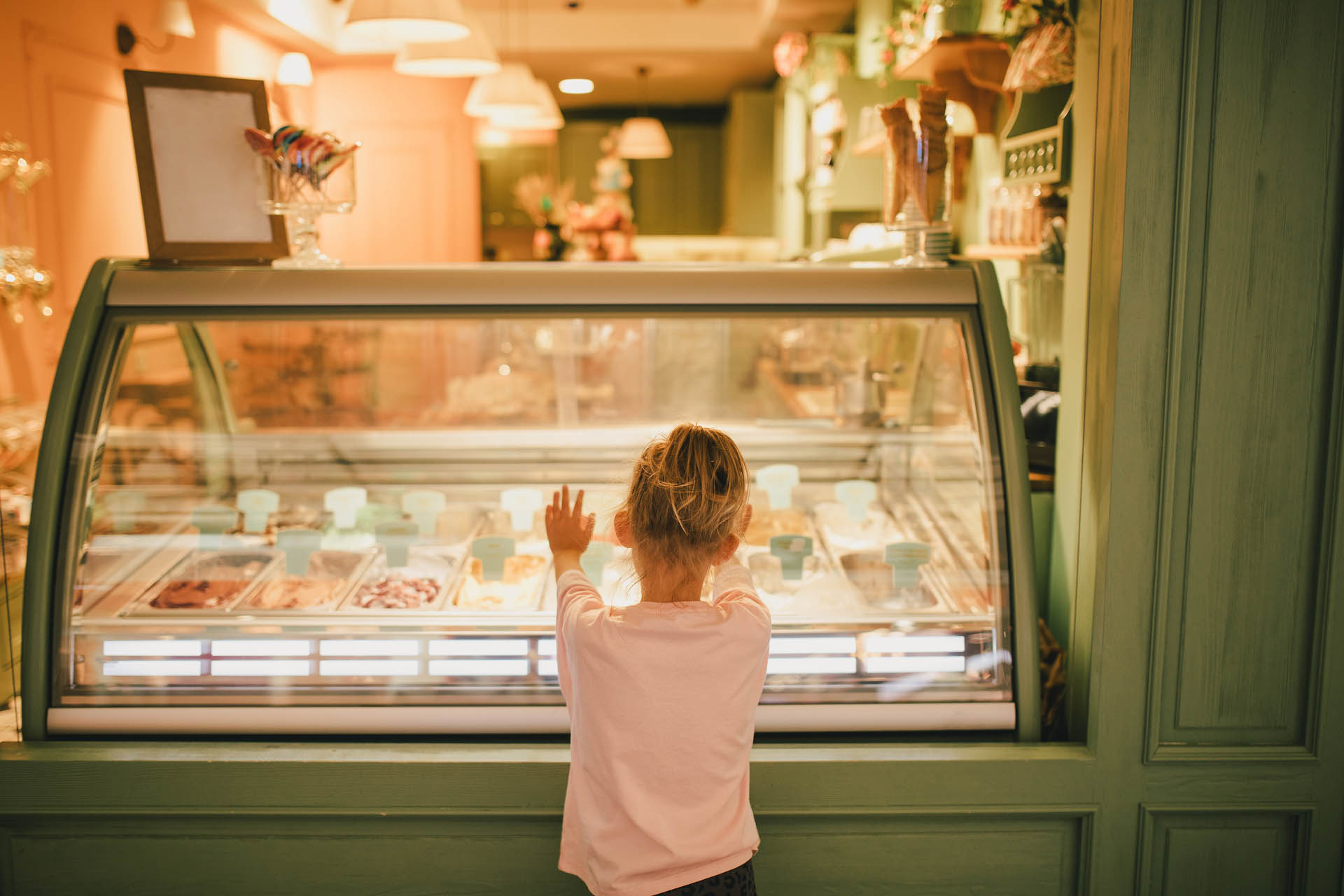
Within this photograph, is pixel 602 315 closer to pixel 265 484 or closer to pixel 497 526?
pixel 497 526

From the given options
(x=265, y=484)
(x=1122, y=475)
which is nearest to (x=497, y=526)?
(x=265, y=484)

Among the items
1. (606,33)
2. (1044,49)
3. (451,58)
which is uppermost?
(606,33)

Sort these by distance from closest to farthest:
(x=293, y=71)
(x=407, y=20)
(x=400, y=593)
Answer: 1. (x=400, y=593)
2. (x=407, y=20)
3. (x=293, y=71)

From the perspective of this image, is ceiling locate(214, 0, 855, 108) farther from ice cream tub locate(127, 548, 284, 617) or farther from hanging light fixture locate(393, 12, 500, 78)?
ice cream tub locate(127, 548, 284, 617)

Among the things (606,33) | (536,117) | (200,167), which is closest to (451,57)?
(200,167)

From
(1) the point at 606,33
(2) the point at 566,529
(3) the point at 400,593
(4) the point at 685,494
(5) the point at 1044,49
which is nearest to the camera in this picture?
(4) the point at 685,494

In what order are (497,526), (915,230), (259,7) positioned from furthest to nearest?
1. (259,7)
2. (497,526)
3. (915,230)

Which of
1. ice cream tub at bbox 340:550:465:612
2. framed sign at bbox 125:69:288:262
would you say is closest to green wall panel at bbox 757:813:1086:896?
ice cream tub at bbox 340:550:465:612

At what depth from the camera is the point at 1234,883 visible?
1.77 metres

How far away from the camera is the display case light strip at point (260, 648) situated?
5.76ft

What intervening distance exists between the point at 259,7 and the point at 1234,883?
656 cm

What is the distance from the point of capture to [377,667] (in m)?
1.76

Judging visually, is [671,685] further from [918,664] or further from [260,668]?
[260,668]

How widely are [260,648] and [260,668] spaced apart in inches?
1.4
